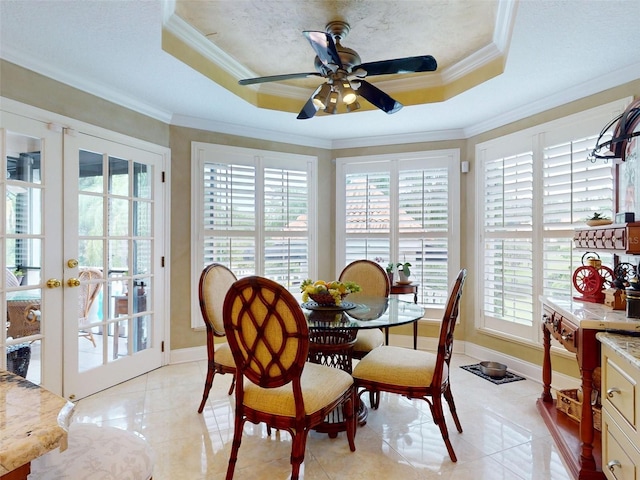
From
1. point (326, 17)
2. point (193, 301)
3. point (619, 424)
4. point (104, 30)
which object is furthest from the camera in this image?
point (193, 301)

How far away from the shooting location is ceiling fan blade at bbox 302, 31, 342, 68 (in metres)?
1.90

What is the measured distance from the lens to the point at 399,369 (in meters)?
2.20

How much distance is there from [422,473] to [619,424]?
963 mm

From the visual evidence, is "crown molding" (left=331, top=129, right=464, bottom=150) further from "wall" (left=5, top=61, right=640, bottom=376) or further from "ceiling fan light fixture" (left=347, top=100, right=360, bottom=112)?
"ceiling fan light fixture" (left=347, top=100, right=360, bottom=112)

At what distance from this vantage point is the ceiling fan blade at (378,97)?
2.44 m

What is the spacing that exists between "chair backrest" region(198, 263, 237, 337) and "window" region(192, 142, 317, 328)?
119 cm

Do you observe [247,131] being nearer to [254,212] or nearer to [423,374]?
[254,212]

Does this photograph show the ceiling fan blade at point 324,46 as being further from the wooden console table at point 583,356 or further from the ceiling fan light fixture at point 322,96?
the wooden console table at point 583,356

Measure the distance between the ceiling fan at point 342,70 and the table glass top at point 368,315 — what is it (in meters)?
1.40

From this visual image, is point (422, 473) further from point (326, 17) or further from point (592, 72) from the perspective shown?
point (592, 72)

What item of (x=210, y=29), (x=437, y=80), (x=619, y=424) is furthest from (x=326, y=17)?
(x=619, y=424)

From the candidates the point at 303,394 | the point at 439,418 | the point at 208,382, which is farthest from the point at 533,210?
the point at 208,382

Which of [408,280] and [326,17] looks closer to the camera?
[326,17]

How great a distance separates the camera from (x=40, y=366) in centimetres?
265
